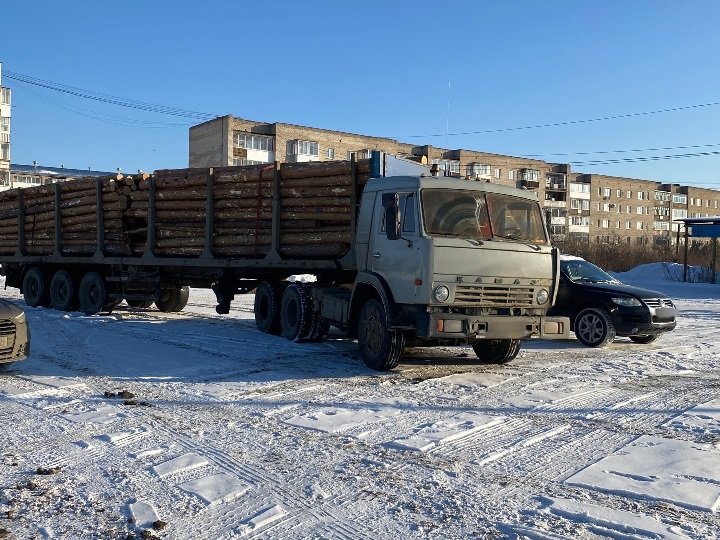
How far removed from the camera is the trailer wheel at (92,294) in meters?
15.8

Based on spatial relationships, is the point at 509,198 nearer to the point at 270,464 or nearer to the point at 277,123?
the point at 270,464

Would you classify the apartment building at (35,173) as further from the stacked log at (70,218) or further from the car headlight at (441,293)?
the car headlight at (441,293)

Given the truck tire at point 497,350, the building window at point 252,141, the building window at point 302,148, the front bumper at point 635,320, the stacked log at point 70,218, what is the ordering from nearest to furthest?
the truck tire at point 497,350 < the front bumper at point 635,320 < the stacked log at point 70,218 < the building window at point 252,141 < the building window at point 302,148

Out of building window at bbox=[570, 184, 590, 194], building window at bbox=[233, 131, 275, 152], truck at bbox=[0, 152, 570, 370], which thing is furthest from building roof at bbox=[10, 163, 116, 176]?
truck at bbox=[0, 152, 570, 370]

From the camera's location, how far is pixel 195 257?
45.4 ft

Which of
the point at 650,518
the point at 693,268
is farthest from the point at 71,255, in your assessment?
the point at 693,268

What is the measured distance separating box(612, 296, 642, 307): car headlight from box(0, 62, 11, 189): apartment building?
7598cm

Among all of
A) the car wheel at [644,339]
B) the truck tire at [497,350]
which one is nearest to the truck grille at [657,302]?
the car wheel at [644,339]

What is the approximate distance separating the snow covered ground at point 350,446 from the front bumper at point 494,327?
60cm

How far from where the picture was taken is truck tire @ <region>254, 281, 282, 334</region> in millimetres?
12602

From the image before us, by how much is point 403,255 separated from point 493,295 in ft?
4.05

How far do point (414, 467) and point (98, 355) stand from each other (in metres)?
6.60

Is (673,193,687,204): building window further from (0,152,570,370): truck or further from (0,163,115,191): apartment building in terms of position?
(0,152,570,370): truck

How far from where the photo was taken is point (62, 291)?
17.1 meters
